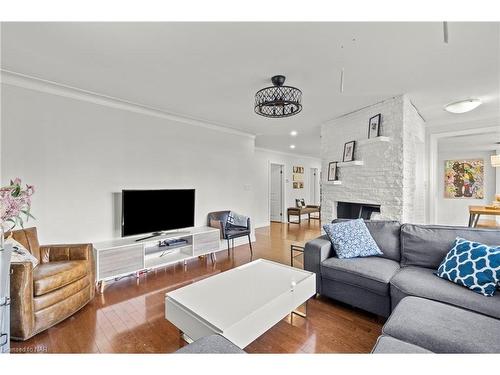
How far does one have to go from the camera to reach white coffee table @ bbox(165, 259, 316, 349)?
1471 millimetres

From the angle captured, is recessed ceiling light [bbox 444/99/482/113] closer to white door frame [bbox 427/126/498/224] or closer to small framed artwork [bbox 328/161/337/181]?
white door frame [bbox 427/126/498/224]

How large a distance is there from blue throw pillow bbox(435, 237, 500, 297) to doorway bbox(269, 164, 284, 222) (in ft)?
18.6

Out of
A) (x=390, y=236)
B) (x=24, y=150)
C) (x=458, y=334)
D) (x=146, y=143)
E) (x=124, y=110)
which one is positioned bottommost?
(x=458, y=334)

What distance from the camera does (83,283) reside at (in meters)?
2.30

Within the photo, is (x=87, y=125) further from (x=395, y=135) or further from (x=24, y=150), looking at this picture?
(x=395, y=135)

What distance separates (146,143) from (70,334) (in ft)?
8.09

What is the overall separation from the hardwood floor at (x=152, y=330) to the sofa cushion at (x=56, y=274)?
35 cm

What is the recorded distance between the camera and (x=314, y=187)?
9055 mm

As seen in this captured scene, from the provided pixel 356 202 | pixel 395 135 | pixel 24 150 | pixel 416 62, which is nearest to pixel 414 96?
pixel 395 135

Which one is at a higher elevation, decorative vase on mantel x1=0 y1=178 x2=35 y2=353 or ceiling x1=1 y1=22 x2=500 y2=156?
ceiling x1=1 y1=22 x2=500 y2=156

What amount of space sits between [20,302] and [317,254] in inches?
101

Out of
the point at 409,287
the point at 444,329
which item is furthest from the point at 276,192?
the point at 444,329

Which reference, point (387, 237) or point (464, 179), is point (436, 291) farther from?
point (464, 179)

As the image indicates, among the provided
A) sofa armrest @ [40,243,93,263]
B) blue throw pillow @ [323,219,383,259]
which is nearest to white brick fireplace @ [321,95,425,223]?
blue throw pillow @ [323,219,383,259]
